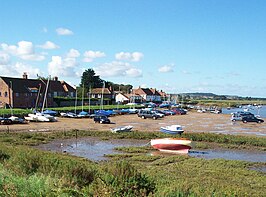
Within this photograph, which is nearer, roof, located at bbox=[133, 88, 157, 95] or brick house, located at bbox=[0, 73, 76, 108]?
brick house, located at bbox=[0, 73, 76, 108]

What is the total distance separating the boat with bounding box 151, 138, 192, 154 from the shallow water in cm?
75

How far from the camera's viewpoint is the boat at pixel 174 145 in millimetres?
33344

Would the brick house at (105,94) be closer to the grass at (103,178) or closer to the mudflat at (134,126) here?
the mudflat at (134,126)

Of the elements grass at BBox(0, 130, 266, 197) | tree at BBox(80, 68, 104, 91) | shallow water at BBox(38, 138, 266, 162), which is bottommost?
shallow water at BBox(38, 138, 266, 162)

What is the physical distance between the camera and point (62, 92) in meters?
104

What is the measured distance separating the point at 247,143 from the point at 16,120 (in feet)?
128

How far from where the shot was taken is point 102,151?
1293 inches

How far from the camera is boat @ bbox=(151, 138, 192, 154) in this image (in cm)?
3334

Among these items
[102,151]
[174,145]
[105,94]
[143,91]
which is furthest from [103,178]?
[143,91]

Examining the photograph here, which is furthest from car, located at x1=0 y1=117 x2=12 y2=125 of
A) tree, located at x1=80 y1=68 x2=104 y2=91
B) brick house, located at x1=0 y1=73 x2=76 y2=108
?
tree, located at x1=80 y1=68 x2=104 y2=91

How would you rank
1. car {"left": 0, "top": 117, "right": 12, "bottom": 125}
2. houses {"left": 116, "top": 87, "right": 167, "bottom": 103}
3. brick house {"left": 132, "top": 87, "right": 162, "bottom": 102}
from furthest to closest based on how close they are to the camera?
1. brick house {"left": 132, "top": 87, "right": 162, "bottom": 102}
2. houses {"left": 116, "top": 87, "right": 167, "bottom": 103}
3. car {"left": 0, "top": 117, "right": 12, "bottom": 125}

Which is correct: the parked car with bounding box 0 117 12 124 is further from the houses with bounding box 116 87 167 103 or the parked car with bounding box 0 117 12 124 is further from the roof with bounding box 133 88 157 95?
the roof with bounding box 133 88 157 95

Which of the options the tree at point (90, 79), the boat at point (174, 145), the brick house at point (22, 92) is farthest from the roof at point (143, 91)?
the boat at point (174, 145)

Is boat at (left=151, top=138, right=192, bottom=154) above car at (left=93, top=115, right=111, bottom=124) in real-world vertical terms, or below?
below
